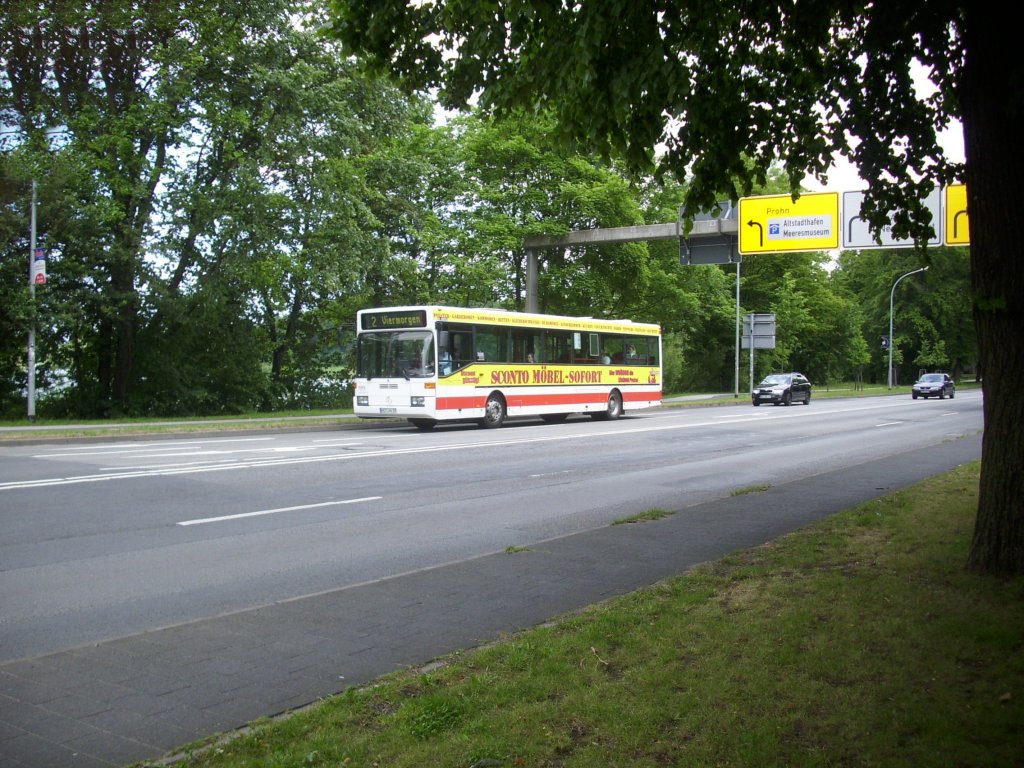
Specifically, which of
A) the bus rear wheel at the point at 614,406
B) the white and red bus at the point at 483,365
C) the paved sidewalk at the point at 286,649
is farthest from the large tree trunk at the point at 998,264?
the bus rear wheel at the point at 614,406

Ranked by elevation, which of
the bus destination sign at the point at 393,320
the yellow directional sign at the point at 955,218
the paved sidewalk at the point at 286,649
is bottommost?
the paved sidewalk at the point at 286,649

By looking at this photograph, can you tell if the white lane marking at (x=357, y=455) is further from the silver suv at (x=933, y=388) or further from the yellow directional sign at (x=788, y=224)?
the silver suv at (x=933, y=388)

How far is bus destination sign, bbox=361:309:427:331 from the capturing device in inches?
939

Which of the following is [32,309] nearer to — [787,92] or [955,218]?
[787,92]

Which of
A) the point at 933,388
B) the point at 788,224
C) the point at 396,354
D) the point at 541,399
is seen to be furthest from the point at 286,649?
the point at 933,388

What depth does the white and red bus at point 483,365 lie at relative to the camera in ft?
78.1

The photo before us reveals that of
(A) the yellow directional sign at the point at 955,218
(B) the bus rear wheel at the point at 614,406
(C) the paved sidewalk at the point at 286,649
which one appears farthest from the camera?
(B) the bus rear wheel at the point at 614,406

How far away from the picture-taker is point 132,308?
27.3 m

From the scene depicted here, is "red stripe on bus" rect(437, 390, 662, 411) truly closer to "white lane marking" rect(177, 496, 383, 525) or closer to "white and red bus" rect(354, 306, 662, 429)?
"white and red bus" rect(354, 306, 662, 429)

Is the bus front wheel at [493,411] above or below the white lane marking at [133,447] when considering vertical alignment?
above

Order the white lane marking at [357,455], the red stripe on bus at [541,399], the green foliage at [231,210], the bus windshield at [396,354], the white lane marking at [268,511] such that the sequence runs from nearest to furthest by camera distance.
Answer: the white lane marking at [268,511] < the white lane marking at [357,455] < the bus windshield at [396,354] < the red stripe on bus at [541,399] < the green foliage at [231,210]

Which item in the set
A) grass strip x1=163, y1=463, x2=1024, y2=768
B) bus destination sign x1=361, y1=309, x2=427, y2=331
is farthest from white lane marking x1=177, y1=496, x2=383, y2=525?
bus destination sign x1=361, y1=309, x2=427, y2=331

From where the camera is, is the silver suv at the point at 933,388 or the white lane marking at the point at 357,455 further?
the silver suv at the point at 933,388

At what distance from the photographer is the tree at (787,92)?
6.03 m
